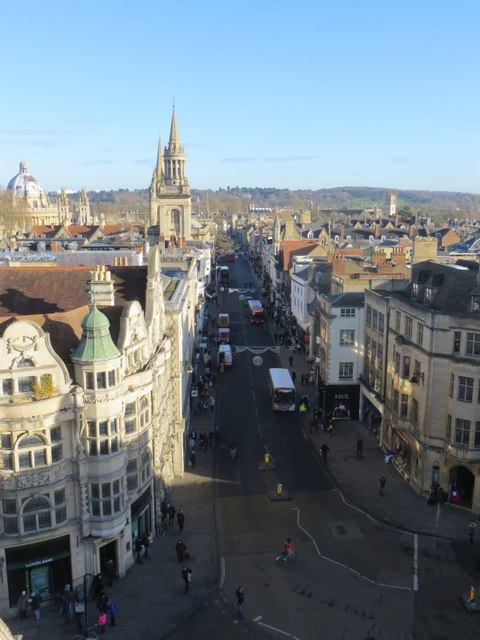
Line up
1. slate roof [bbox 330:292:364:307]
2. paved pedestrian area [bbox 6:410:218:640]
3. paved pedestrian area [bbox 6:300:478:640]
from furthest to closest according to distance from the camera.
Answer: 1. slate roof [bbox 330:292:364:307]
2. paved pedestrian area [bbox 6:300:478:640]
3. paved pedestrian area [bbox 6:410:218:640]

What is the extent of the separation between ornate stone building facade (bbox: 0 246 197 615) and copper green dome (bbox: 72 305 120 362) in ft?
0.15

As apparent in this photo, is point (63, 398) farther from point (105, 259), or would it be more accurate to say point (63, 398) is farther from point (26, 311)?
point (105, 259)

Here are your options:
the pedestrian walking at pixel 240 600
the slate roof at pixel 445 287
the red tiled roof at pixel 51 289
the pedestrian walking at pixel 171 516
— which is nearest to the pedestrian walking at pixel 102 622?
the pedestrian walking at pixel 240 600

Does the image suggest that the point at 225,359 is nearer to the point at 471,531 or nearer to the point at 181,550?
the point at 181,550

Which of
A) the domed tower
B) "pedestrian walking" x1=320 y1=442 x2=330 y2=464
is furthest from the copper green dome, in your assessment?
the domed tower

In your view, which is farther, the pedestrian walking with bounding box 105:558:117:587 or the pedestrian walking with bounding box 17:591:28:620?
the pedestrian walking with bounding box 105:558:117:587

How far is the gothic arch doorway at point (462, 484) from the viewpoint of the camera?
38531 mm

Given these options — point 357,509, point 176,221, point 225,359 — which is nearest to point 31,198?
point 176,221

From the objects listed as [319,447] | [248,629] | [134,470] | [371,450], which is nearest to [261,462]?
[319,447]

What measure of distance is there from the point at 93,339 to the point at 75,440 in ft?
15.5

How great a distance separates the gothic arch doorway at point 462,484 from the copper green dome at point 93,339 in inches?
903

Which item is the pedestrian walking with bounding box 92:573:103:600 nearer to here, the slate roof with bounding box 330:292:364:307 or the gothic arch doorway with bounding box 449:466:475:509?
the gothic arch doorway with bounding box 449:466:475:509

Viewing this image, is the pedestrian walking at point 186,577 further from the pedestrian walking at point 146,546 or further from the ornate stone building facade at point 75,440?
the pedestrian walking at point 146,546

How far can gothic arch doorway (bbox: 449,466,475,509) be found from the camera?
38531mm
